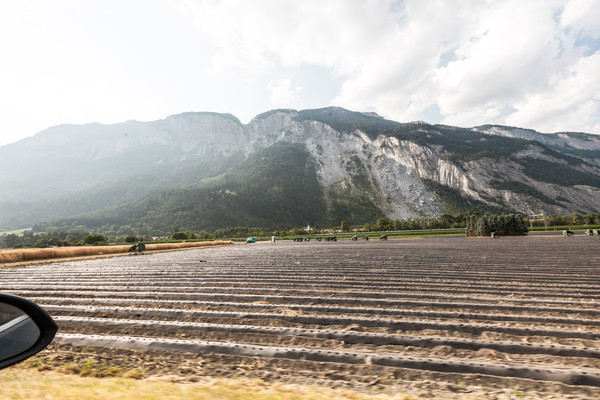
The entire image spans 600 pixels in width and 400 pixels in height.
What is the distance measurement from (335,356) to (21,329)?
11.5ft

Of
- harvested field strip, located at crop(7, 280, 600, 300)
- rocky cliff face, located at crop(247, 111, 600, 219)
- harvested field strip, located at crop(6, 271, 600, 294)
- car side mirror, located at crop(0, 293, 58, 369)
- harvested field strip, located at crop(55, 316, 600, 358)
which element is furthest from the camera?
rocky cliff face, located at crop(247, 111, 600, 219)

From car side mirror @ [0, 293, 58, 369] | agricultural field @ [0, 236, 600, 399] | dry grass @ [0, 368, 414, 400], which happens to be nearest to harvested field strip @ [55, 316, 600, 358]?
agricultural field @ [0, 236, 600, 399]

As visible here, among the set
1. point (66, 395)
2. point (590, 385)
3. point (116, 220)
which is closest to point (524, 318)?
point (590, 385)

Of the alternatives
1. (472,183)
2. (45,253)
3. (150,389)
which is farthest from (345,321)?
(472,183)

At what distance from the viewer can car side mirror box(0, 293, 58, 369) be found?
2.26m

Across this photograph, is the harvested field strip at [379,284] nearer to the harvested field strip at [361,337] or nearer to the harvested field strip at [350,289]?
the harvested field strip at [350,289]

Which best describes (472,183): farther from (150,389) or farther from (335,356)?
(150,389)

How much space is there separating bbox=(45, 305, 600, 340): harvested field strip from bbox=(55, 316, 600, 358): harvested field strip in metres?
0.53

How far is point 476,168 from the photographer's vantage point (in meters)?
174

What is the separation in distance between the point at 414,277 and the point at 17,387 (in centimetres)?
1058

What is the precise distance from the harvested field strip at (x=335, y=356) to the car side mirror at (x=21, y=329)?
5.80 feet

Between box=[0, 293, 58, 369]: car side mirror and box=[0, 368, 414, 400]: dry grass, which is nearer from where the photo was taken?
box=[0, 293, 58, 369]: car side mirror

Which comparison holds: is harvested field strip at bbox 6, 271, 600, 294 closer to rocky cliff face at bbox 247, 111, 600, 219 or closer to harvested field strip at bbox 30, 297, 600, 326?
harvested field strip at bbox 30, 297, 600, 326

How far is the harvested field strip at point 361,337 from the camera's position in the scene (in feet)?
12.6
